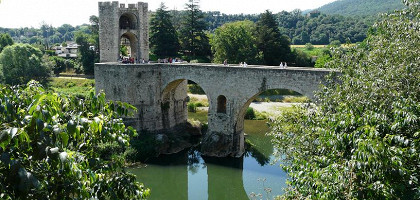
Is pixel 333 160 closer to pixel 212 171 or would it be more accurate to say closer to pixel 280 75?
pixel 280 75

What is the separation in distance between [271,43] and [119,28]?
62.7ft

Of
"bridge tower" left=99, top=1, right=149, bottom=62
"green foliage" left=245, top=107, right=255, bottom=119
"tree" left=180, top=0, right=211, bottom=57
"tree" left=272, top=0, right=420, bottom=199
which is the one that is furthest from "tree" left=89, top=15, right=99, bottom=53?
"tree" left=272, top=0, right=420, bottom=199

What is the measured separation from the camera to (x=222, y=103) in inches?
837

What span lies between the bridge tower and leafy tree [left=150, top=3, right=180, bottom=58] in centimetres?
1424

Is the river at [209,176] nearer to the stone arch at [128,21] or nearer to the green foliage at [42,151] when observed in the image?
the stone arch at [128,21]

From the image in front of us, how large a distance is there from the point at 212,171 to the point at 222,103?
3.73 m

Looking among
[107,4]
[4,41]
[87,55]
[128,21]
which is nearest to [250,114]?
[128,21]

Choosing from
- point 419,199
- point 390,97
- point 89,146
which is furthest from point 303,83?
point 89,146

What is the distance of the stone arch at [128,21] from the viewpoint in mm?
24416

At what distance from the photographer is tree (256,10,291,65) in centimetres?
3959

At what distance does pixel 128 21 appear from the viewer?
25094 mm

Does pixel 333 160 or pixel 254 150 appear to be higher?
pixel 333 160

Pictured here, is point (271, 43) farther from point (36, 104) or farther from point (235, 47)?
point (36, 104)

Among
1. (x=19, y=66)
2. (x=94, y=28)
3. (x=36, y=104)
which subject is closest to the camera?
(x=36, y=104)
